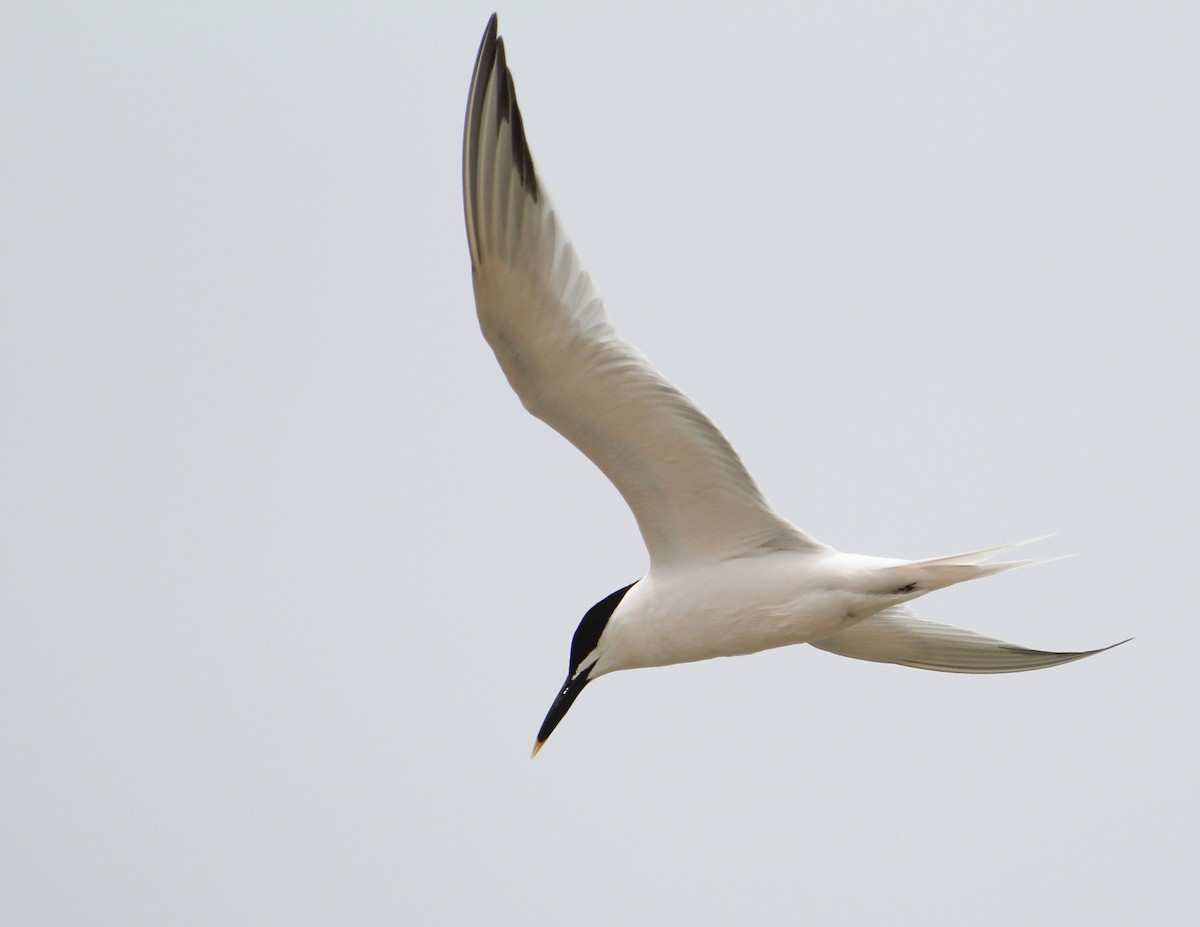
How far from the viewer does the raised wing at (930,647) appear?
206 inches

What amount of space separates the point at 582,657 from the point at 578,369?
4.25 feet

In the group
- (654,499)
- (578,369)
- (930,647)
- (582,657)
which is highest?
(578,369)

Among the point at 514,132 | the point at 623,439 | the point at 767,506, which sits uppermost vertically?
the point at 514,132

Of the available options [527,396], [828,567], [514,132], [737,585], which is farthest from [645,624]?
[514,132]

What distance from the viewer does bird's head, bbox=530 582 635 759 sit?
5191 mm

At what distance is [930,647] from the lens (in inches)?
213

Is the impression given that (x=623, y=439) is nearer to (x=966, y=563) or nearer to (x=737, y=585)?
(x=737, y=585)

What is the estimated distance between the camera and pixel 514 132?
404 centimetres

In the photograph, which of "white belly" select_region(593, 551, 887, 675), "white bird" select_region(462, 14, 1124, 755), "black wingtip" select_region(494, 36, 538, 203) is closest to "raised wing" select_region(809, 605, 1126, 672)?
"white bird" select_region(462, 14, 1124, 755)

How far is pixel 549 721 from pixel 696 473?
46.7 inches

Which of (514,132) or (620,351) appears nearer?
(514,132)

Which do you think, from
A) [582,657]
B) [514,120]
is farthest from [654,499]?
[514,120]

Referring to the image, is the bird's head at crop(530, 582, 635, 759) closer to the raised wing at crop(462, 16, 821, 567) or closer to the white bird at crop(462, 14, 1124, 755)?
the white bird at crop(462, 14, 1124, 755)

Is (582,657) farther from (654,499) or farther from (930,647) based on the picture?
(930,647)
